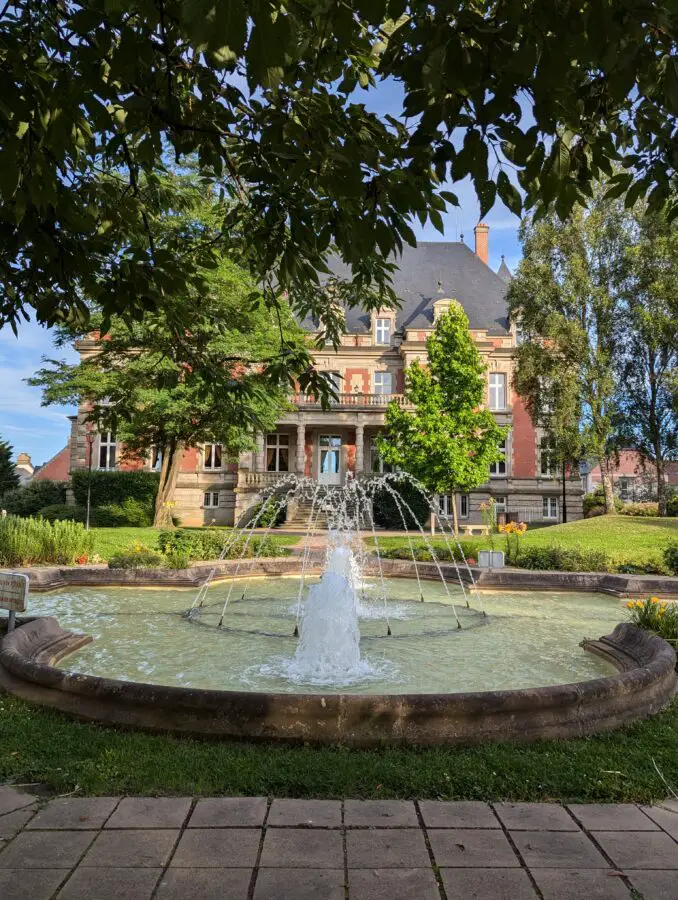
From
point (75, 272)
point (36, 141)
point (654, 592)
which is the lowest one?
point (654, 592)

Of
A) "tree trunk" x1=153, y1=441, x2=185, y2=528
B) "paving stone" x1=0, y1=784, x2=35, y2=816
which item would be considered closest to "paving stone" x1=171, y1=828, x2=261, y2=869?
"paving stone" x1=0, y1=784, x2=35, y2=816

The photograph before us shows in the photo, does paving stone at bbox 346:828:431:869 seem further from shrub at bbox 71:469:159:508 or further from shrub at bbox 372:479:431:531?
shrub at bbox 71:469:159:508

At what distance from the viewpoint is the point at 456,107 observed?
277cm

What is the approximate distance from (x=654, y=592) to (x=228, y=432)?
1834 centimetres

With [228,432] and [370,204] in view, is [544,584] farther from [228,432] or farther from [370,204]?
[228,432]

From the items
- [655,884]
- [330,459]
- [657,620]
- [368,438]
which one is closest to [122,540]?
[657,620]

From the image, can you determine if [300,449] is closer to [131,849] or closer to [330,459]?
[330,459]

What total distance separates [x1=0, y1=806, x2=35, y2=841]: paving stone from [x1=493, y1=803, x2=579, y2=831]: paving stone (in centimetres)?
228

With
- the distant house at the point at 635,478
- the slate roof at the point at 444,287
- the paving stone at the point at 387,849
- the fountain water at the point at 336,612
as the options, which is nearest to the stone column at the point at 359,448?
the slate roof at the point at 444,287

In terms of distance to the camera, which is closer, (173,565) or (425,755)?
(425,755)

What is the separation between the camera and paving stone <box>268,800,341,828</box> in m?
3.18

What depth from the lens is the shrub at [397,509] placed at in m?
34.3

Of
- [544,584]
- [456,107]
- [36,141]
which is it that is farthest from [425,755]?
[544,584]

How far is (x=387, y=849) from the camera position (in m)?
2.96
